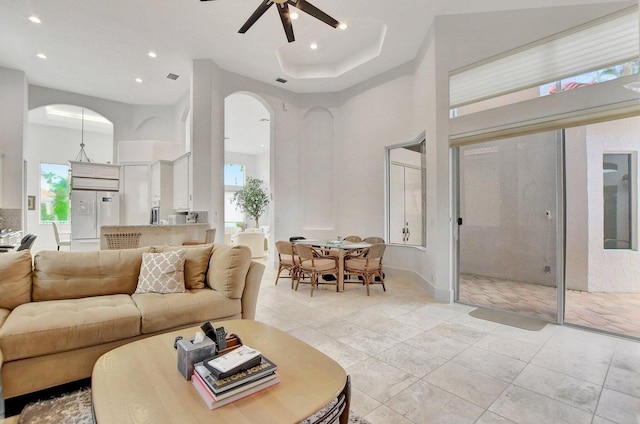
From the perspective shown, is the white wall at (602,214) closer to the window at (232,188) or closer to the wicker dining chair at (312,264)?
the wicker dining chair at (312,264)

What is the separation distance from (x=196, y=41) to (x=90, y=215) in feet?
14.1

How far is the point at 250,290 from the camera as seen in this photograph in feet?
9.75

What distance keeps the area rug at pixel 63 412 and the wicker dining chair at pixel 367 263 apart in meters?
2.83

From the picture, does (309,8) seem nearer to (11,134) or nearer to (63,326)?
(63,326)

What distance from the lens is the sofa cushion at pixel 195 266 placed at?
3016 millimetres

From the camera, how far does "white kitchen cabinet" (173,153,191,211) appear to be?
5.84 meters

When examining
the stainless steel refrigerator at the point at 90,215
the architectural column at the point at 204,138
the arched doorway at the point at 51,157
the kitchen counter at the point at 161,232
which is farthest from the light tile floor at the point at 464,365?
the arched doorway at the point at 51,157

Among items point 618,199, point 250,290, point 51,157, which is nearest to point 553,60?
point 618,199

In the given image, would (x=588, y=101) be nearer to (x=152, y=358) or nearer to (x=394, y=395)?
(x=394, y=395)

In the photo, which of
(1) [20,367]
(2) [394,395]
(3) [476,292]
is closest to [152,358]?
(1) [20,367]

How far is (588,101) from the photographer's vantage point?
3.16m

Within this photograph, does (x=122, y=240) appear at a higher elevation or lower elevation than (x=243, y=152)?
lower

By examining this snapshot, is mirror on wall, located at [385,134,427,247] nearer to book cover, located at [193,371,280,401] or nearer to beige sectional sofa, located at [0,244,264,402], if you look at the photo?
beige sectional sofa, located at [0,244,264,402]

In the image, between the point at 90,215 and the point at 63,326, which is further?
the point at 90,215
